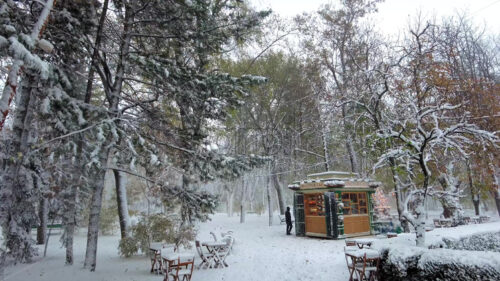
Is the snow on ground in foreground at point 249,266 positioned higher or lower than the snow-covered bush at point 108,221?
lower

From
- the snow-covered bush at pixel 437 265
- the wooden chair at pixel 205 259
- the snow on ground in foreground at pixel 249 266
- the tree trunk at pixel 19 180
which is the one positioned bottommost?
the snow on ground in foreground at pixel 249 266

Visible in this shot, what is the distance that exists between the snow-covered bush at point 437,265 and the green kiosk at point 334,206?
24.1 ft

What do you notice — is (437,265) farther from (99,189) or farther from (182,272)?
(99,189)

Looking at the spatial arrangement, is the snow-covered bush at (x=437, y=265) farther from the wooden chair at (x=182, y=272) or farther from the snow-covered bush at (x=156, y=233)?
Answer: the snow-covered bush at (x=156, y=233)

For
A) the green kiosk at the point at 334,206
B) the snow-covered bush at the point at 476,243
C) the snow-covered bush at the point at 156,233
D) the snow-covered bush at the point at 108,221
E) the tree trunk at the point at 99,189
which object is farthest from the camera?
the snow-covered bush at the point at 108,221

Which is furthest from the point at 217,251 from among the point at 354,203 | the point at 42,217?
the point at 42,217

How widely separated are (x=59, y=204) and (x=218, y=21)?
1191 cm

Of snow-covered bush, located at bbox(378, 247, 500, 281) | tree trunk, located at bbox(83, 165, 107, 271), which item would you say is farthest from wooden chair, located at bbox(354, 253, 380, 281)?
tree trunk, located at bbox(83, 165, 107, 271)

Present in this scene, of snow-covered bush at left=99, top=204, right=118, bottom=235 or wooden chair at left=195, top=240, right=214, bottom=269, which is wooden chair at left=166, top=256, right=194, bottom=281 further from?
snow-covered bush at left=99, top=204, right=118, bottom=235

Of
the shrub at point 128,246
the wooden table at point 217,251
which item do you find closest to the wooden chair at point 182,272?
the wooden table at point 217,251

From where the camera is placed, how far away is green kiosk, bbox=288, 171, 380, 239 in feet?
44.8

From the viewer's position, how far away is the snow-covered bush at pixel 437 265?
470 centimetres

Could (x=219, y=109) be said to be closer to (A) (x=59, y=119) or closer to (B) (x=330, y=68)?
(A) (x=59, y=119)

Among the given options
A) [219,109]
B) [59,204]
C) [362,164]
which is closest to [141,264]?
[219,109]
